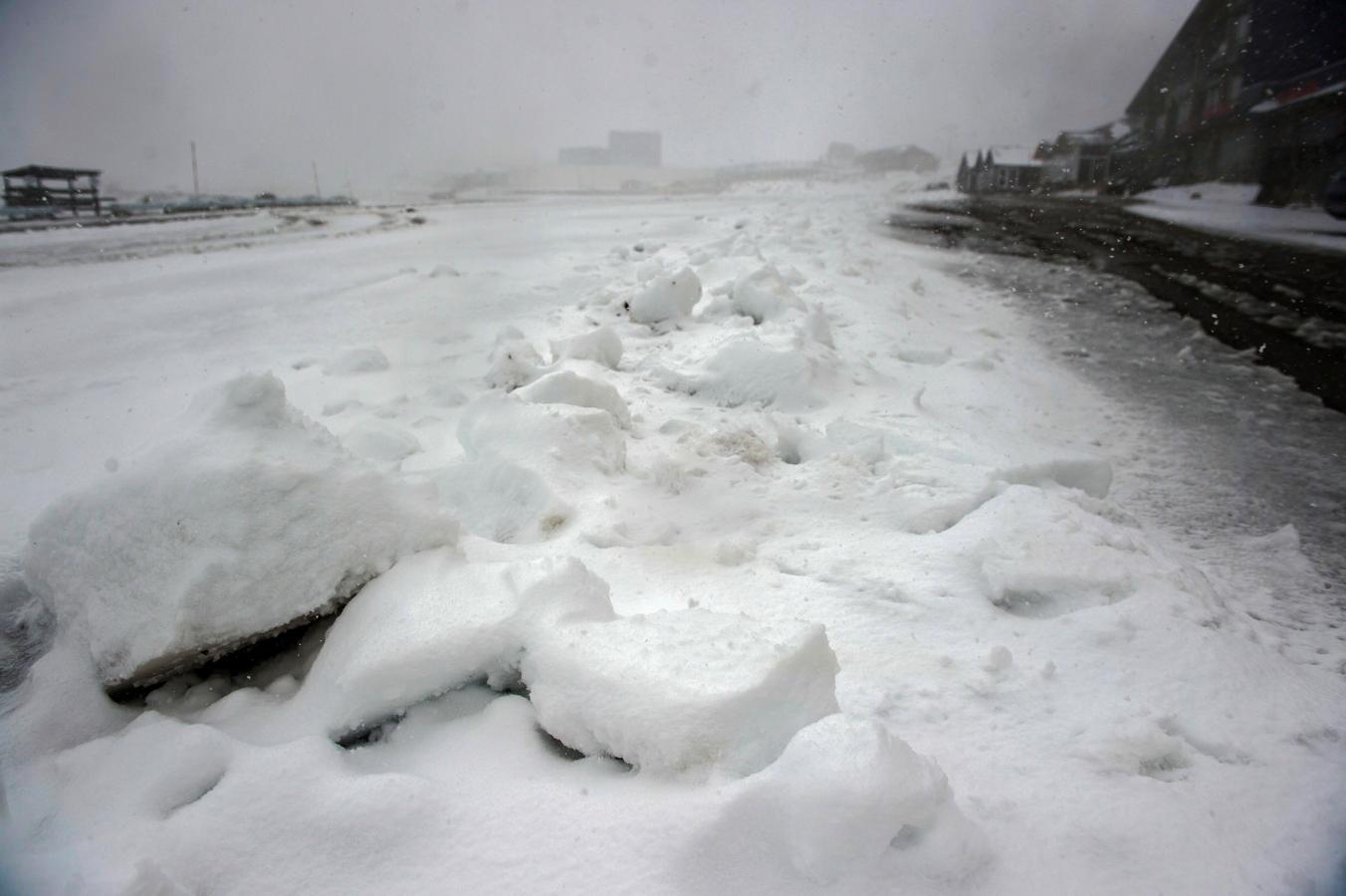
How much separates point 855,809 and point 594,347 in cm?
370

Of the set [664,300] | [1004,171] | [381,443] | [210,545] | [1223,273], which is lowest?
[381,443]

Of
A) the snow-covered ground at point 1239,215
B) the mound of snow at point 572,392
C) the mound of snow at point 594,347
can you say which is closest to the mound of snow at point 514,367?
the mound of snow at point 594,347

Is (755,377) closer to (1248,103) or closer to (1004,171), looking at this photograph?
(1248,103)

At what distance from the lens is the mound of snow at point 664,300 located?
18.4 ft

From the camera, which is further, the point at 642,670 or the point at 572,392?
the point at 572,392

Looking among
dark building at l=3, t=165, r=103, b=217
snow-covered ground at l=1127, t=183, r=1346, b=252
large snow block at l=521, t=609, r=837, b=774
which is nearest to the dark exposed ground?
large snow block at l=521, t=609, r=837, b=774

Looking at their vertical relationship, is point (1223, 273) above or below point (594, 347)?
above

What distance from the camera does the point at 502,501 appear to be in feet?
8.98

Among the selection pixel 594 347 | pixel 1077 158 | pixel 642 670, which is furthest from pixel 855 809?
pixel 1077 158

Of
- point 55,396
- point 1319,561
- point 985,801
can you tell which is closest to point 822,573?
point 985,801

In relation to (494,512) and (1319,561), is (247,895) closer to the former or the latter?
(494,512)

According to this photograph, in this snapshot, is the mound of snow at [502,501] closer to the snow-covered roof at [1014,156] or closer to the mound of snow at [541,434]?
the mound of snow at [541,434]

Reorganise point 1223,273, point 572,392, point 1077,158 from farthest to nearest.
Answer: point 1077,158
point 1223,273
point 572,392

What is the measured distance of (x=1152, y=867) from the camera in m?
1.28
